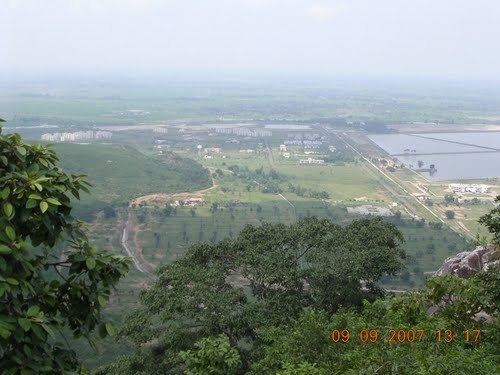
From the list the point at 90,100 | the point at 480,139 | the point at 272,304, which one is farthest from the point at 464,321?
the point at 90,100

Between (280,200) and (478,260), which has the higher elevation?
(478,260)

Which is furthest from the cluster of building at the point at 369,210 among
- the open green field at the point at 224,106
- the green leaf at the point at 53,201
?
the open green field at the point at 224,106

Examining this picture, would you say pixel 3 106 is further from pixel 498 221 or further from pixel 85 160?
pixel 498 221

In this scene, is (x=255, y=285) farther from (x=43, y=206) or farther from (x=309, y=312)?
(x=43, y=206)

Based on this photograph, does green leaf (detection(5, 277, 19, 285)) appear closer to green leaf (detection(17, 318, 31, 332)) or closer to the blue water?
green leaf (detection(17, 318, 31, 332))

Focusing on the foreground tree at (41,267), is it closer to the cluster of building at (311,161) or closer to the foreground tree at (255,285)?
the foreground tree at (255,285)
